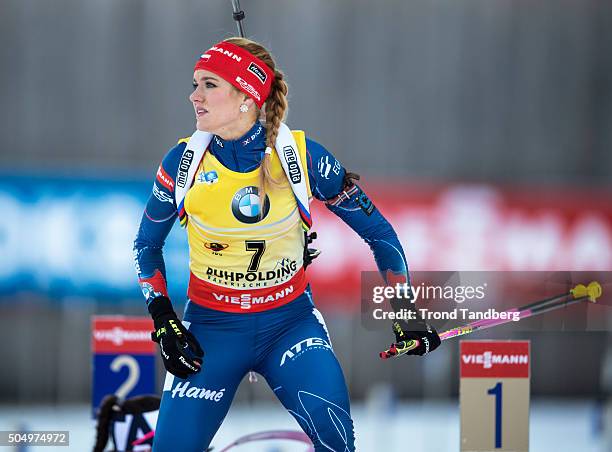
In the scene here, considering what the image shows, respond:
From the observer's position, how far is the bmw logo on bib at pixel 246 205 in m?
2.76

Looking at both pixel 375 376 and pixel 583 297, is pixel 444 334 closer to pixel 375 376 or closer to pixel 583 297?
pixel 583 297

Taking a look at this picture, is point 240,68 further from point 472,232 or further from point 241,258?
point 472,232

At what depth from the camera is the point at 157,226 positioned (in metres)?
2.90

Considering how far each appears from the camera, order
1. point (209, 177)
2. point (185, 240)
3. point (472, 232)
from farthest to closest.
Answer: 1. point (472, 232)
2. point (185, 240)
3. point (209, 177)

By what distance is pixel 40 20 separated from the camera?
20.0ft

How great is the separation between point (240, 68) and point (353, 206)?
0.59 metres

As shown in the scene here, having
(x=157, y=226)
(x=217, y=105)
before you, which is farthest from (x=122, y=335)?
(x=217, y=105)

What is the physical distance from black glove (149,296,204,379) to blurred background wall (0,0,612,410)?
296 cm

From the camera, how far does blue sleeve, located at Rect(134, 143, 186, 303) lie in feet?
9.31

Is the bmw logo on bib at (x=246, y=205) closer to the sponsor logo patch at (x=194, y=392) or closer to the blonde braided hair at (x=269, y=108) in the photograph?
the blonde braided hair at (x=269, y=108)

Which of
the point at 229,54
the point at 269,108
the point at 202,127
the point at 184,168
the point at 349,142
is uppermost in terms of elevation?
the point at 349,142

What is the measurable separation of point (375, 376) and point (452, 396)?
1.89 feet

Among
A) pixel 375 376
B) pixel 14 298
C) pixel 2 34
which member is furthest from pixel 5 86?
pixel 375 376

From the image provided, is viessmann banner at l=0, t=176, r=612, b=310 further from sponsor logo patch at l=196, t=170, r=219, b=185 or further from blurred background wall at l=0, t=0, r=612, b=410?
sponsor logo patch at l=196, t=170, r=219, b=185
